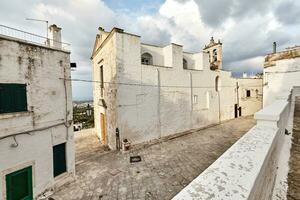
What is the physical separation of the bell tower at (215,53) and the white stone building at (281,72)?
5.05 m

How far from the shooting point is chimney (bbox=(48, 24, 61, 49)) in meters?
7.74

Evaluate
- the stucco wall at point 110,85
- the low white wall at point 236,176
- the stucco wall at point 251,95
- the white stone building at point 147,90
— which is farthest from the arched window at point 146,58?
A: the stucco wall at point 251,95

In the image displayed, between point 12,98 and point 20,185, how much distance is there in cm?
314

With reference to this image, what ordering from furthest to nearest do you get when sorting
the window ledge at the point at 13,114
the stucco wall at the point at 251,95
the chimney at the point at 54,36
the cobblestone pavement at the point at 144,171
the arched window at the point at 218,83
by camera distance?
the stucco wall at the point at 251,95 → the arched window at the point at 218,83 → the chimney at the point at 54,36 → the cobblestone pavement at the point at 144,171 → the window ledge at the point at 13,114

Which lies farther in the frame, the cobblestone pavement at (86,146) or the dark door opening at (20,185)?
the cobblestone pavement at (86,146)

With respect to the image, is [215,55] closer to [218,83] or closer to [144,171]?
[218,83]

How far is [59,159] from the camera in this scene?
24.4ft

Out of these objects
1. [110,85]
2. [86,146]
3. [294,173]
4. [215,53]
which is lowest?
[86,146]

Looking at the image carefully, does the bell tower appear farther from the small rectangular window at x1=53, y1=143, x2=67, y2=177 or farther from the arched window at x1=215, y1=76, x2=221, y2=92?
the small rectangular window at x1=53, y1=143, x2=67, y2=177

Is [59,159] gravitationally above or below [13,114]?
below

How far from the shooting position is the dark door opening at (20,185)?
5.75 meters

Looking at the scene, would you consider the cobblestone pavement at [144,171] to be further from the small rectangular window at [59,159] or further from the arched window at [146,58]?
the arched window at [146,58]

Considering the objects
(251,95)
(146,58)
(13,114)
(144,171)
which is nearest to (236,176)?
(13,114)

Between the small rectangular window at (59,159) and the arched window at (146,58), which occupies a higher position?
the arched window at (146,58)
